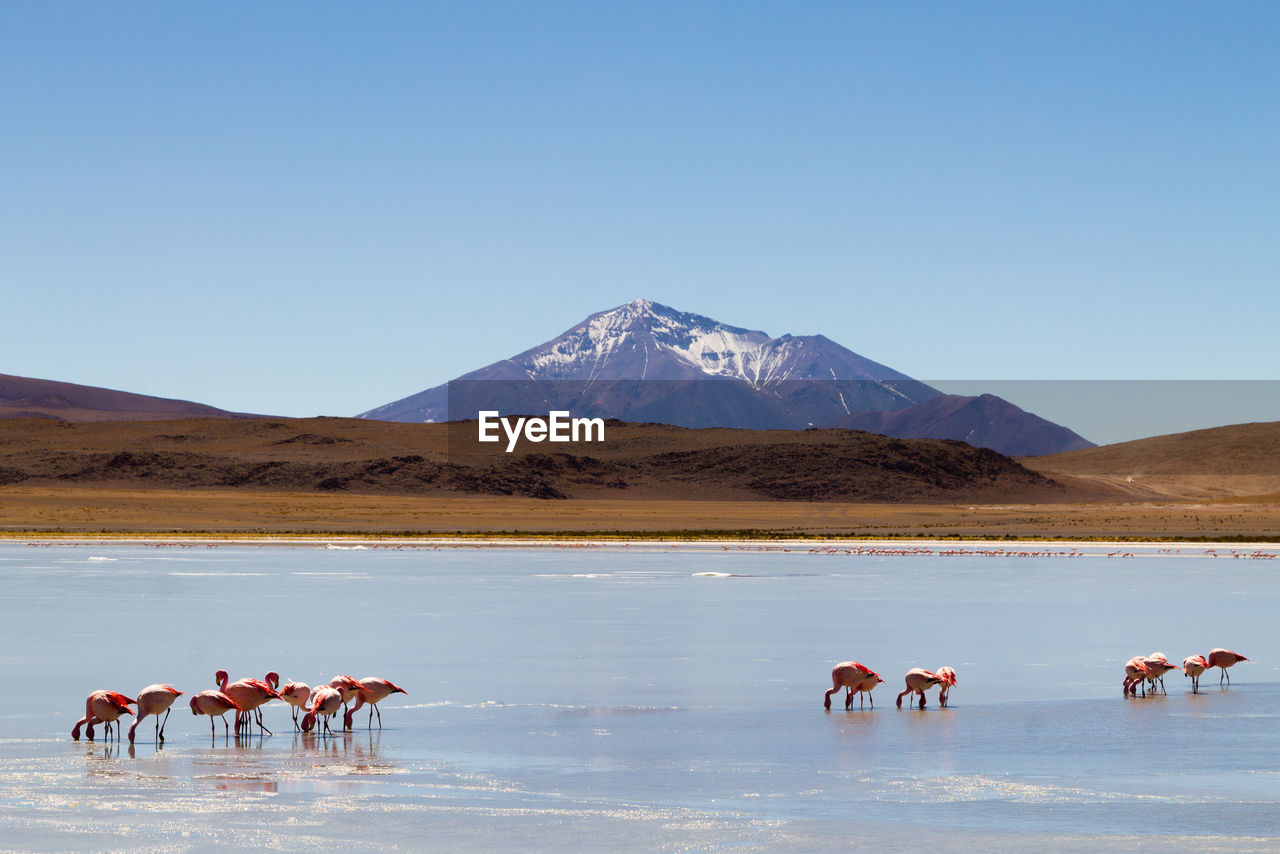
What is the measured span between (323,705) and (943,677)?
5.40 meters

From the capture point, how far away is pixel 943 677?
13094 mm

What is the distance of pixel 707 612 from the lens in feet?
Result: 73.5

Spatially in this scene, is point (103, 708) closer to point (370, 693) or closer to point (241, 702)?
point (241, 702)

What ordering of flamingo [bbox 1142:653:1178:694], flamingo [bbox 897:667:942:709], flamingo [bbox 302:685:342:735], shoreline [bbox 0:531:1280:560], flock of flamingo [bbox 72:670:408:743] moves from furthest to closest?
shoreline [bbox 0:531:1280:560] < flamingo [bbox 1142:653:1178:694] < flamingo [bbox 897:667:942:709] < flamingo [bbox 302:685:342:735] < flock of flamingo [bbox 72:670:408:743]

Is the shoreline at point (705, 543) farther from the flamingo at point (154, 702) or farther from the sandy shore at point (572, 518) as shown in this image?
the flamingo at point (154, 702)

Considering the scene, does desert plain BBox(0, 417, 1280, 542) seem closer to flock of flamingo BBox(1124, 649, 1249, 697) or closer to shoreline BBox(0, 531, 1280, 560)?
shoreline BBox(0, 531, 1280, 560)

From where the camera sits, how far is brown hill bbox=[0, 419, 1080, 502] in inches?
4685

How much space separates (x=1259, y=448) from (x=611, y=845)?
6736 inches

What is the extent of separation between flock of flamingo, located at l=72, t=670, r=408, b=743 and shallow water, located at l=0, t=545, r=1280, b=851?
20 cm

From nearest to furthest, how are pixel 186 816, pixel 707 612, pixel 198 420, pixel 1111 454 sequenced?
pixel 186 816
pixel 707 612
pixel 198 420
pixel 1111 454

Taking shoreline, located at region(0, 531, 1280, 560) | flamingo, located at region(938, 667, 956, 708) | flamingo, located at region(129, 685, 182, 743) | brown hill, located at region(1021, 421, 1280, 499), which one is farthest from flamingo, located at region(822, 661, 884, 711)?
brown hill, located at region(1021, 421, 1280, 499)

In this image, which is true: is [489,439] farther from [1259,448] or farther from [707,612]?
[707,612]

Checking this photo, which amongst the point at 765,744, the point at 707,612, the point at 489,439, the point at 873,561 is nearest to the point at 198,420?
the point at 489,439

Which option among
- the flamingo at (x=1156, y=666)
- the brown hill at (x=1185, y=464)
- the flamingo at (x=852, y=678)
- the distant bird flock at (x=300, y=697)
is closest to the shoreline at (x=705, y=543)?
the flamingo at (x=1156, y=666)
